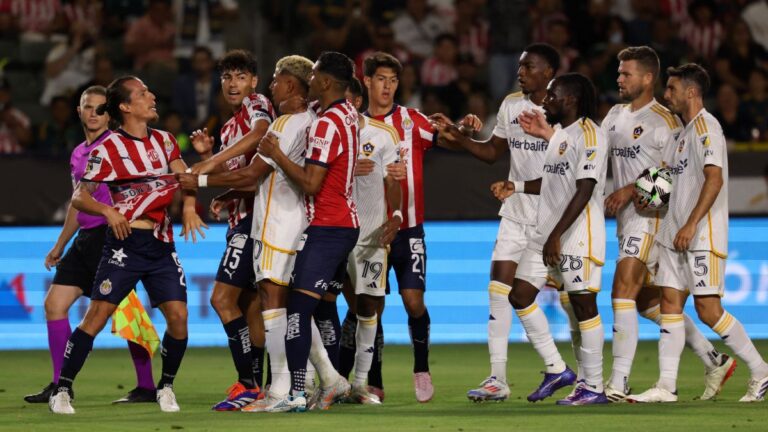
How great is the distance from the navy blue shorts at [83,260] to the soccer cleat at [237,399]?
1.55 meters

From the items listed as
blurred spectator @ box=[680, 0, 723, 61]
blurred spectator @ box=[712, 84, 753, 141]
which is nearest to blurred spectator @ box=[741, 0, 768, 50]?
blurred spectator @ box=[680, 0, 723, 61]

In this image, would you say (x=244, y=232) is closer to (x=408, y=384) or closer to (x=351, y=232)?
(x=351, y=232)

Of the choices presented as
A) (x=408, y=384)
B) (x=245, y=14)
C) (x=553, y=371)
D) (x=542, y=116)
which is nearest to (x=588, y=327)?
(x=553, y=371)

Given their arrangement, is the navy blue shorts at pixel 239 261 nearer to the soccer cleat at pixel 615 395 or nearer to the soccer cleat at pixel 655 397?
the soccer cleat at pixel 615 395

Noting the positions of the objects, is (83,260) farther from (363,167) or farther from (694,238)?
(694,238)

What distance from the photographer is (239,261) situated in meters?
9.44

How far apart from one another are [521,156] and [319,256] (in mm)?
2039

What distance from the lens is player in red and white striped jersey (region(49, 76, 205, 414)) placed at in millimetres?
8953

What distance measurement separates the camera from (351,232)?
29.2ft

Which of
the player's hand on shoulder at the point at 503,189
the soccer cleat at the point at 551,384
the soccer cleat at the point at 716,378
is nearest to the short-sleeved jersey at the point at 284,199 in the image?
the player's hand on shoulder at the point at 503,189

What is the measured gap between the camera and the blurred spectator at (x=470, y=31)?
1920 centimetres

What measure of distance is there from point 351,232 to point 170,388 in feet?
5.21

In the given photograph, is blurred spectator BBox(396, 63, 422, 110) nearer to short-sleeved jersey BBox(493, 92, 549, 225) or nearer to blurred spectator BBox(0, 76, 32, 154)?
blurred spectator BBox(0, 76, 32, 154)

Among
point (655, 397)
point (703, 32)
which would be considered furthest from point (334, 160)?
point (703, 32)
